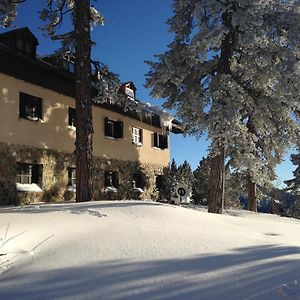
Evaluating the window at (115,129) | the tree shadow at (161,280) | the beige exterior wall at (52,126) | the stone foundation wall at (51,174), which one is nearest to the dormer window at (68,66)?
the beige exterior wall at (52,126)

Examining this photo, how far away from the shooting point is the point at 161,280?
4668 mm

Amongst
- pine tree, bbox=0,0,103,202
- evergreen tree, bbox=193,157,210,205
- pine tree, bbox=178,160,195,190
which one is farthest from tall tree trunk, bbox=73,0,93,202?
evergreen tree, bbox=193,157,210,205

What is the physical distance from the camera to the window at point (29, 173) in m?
16.2

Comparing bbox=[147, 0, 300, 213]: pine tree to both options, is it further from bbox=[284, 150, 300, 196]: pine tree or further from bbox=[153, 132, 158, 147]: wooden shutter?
bbox=[284, 150, 300, 196]: pine tree

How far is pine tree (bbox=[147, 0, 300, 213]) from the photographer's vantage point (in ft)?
43.9

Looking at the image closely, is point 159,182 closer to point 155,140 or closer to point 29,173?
point 155,140

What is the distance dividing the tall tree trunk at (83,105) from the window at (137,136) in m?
10.4

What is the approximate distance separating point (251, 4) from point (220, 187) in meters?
5.89

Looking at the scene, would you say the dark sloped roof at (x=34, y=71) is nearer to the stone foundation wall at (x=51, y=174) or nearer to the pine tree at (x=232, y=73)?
the stone foundation wall at (x=51, y=174)

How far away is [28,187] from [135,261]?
11.8m

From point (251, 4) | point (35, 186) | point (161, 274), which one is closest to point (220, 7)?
point (251, 4)

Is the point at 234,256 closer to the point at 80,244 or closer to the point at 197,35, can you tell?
the point at 80,244

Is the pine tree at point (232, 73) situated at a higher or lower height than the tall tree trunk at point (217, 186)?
higher

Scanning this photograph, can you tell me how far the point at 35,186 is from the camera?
16.6m
